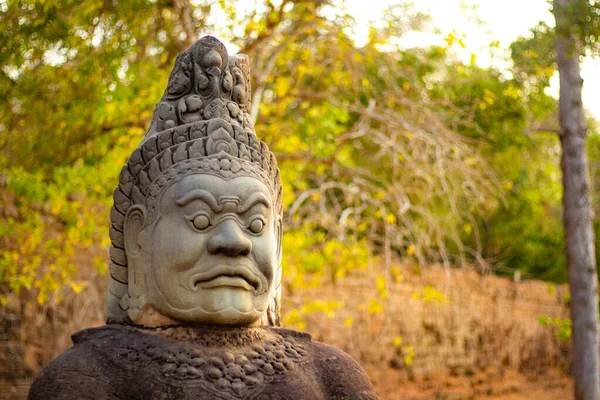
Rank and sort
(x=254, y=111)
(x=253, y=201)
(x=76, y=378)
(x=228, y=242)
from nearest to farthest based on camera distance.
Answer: (x=76, y=378), (x=228, y=242), (x=253, y=201), (x=254, y=111)

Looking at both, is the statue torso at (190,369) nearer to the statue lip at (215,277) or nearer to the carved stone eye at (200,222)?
the statue lip at (215,277)

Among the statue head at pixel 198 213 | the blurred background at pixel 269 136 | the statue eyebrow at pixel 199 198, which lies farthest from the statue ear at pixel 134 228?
the blurred background at pixel 269 136

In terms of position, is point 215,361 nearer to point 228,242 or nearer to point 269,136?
point 228,242

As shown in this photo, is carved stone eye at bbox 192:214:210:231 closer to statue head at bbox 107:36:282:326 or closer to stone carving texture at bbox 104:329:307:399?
statue head at bbox 107:36:282:326

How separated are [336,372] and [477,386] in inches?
355

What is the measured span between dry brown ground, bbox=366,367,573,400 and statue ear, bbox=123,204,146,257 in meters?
7.15

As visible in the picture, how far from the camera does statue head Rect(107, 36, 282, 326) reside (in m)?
2.69

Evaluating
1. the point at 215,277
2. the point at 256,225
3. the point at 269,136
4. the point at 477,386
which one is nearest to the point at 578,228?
the point at 269,136

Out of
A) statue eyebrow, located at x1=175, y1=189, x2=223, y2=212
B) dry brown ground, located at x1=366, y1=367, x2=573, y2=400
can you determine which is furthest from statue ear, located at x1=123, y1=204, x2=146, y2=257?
dry brown ground, located at x1=366, y1=367, x2=573, y2=400

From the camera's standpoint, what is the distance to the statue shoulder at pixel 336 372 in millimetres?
2840

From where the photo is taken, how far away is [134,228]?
112 inches

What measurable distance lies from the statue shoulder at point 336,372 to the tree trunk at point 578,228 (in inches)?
156

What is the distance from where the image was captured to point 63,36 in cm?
516

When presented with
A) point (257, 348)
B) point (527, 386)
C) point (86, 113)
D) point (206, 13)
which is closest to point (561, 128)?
point (206, 13)
